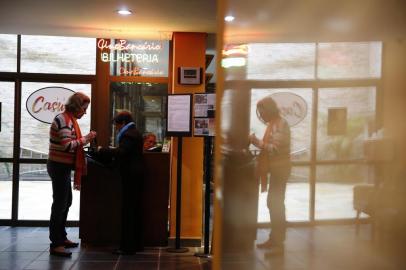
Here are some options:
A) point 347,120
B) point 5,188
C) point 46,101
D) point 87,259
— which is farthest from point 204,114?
point 347,120

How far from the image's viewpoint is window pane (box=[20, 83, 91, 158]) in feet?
19.0

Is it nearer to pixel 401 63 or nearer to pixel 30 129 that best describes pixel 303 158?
pixel 401 63

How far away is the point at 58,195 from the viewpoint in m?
4.26

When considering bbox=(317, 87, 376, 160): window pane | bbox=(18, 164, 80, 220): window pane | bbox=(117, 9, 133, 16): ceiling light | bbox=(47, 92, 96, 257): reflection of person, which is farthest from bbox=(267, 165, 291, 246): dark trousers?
bbox=(18, 164, 80, 220): window pane

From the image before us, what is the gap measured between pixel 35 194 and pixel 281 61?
17.7 ft

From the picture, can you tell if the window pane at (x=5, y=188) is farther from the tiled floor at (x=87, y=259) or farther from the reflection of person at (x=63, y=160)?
the reflection of person at (x=63, y=160)

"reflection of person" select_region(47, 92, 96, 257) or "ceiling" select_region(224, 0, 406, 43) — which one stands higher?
"ceiling" select_region(224, 0, 406, 43)

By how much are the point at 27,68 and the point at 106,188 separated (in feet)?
6.74

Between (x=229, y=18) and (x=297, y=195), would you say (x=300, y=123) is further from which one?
(x=229, y=18)

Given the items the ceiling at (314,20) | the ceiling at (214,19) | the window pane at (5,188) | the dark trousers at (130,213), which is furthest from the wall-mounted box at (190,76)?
the ceiling at (314,20)

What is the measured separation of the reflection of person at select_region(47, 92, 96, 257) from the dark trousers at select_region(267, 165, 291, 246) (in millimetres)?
3391

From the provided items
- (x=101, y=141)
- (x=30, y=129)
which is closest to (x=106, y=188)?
(x=101, y=141)

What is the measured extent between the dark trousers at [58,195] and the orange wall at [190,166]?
122 cm

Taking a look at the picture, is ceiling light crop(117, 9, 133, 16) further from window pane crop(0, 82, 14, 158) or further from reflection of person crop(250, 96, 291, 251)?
reflection of person crop(250, 96, 291, 251)
